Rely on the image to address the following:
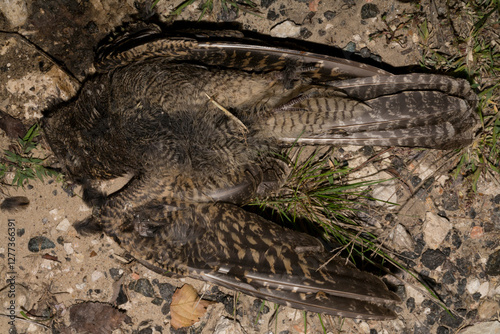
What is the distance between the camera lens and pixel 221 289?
12.7ft

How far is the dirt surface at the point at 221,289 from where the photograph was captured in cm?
363

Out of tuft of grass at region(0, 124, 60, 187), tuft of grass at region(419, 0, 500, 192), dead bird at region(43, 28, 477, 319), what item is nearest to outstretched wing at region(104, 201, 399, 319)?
dead bird at region(43, 28, 477, 319)

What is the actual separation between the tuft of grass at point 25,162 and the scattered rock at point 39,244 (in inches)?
22.3

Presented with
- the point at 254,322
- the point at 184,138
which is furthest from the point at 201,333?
the point at 184,138

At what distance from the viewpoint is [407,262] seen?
12.1 ft

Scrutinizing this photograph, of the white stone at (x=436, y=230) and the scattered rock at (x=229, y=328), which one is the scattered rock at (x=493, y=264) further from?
the scattered rock at (x=229, y=328)

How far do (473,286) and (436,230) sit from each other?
572mm

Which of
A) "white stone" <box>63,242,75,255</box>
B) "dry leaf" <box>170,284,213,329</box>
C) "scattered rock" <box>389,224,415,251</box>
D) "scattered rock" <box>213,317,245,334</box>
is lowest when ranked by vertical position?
"scattered rock" <box>213,317,245,334</box>

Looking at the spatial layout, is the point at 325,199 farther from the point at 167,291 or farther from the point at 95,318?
the point at 95,318

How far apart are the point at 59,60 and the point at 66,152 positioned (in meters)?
1.18

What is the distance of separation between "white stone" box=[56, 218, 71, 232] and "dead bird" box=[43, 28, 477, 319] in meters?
1.06

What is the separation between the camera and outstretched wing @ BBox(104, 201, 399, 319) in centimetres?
278

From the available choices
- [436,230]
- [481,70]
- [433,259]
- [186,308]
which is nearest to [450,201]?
[436,230]

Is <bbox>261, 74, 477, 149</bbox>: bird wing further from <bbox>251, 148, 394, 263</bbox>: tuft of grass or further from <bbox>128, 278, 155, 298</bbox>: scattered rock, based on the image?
<bbox>128, 278, 155, 298</bbox>: scattered rock
